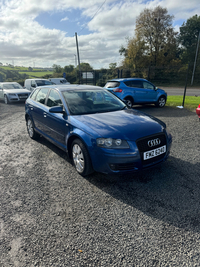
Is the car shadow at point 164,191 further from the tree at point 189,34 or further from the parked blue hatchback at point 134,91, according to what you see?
the tree at point 189,34

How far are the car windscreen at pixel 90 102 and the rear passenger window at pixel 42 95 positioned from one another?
0.91m

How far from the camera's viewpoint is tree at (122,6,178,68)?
37.3m

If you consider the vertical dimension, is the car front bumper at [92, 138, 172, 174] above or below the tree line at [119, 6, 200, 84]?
below

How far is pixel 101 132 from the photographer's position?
10.6ft

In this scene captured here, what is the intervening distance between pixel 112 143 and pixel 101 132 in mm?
261

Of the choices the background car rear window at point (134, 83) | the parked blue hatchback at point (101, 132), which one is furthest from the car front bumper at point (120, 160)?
the background car rear window at point (134, 83)

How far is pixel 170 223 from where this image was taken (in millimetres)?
2496

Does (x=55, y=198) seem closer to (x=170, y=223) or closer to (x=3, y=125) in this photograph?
(x=170, y=223)

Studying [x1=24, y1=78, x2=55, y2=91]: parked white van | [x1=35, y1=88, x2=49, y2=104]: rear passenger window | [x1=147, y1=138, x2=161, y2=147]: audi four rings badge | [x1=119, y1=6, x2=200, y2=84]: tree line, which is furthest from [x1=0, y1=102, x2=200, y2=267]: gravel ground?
[x1=119, y1=6, x2=200, y2=84]: tree line

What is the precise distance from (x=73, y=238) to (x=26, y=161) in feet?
8.75

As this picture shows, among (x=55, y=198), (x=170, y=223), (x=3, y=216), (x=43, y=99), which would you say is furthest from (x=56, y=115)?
(x=170, y=223)

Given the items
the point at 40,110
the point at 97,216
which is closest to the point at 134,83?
the point at 40,110

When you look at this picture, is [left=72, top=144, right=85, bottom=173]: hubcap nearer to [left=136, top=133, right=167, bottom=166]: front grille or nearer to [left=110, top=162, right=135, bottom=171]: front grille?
[left=110, top=162, right=135, bottom=171]: front grille

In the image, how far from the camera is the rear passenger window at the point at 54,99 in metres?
4.40
